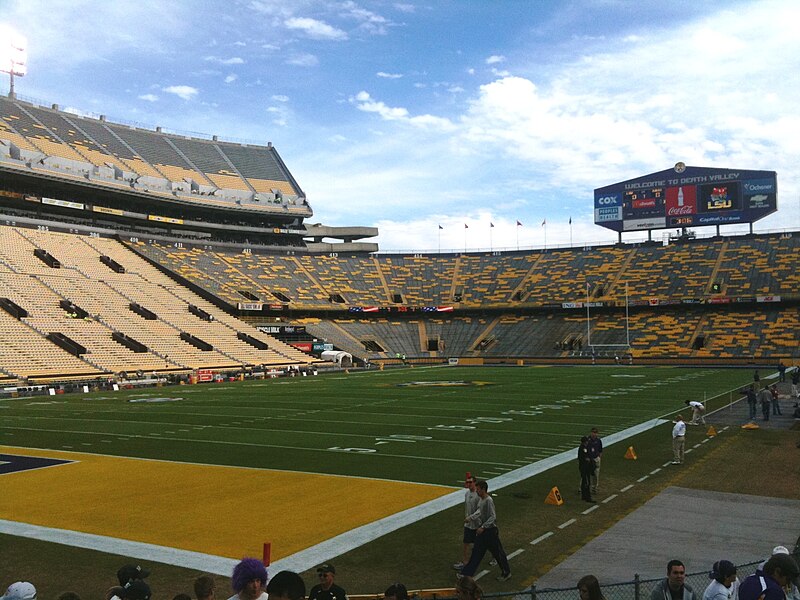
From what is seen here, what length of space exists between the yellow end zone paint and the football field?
0.05 m

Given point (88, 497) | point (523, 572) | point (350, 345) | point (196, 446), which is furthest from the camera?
point (350, 345)

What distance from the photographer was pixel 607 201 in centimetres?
8256

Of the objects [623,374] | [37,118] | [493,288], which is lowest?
[623,374]

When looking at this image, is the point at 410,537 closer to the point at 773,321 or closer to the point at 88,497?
the point at 88,497

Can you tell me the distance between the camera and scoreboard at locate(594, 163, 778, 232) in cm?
7544

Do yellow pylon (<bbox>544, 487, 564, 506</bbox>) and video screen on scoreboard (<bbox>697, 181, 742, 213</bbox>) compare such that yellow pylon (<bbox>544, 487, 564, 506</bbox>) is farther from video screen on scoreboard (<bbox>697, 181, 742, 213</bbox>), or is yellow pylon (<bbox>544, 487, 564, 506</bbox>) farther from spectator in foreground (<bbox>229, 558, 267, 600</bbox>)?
video screen on scoreboard (<bbox>697, 181, 742, 213</bbox>)

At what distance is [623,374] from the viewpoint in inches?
2099

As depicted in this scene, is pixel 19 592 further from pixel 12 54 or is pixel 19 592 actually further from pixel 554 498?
pixel 12 54

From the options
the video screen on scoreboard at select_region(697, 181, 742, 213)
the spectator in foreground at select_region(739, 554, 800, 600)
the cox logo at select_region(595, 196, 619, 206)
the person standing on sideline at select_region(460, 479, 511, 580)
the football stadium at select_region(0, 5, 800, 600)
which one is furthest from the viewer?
the cox logo at select_region(595, 196, 619, 206)

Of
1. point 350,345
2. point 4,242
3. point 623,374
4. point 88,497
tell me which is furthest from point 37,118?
point 88,497

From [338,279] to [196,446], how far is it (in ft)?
219

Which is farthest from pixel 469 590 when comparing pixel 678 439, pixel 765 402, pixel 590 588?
pixel 765 402

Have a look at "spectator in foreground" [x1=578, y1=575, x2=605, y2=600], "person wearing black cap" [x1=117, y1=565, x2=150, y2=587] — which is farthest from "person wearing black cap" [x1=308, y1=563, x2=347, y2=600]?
"spectator in foreground" [x1=578, y1=575, x2=605, y2=600]

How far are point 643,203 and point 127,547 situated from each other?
78.0 metres
